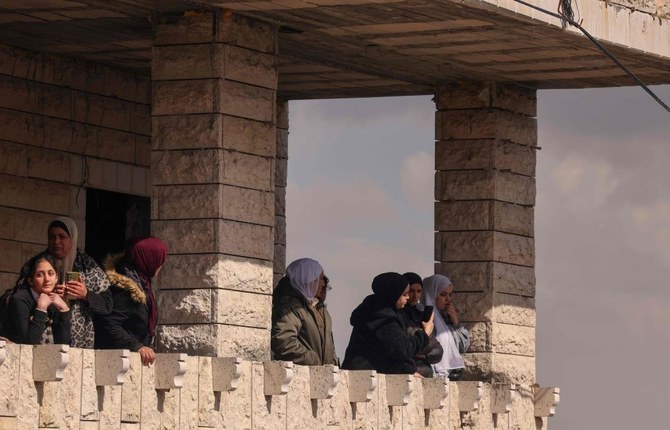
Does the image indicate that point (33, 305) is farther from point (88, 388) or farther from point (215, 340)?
point (215, 340)

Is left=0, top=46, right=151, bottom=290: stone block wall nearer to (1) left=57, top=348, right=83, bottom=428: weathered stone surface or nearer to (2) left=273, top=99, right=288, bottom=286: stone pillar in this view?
(2) left=273, top=99, right=288, bottom=286: stone pillar

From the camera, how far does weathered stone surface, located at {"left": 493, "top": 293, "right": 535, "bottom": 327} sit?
1831 centimetres

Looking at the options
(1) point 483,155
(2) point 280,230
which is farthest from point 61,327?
(2) point 280,230

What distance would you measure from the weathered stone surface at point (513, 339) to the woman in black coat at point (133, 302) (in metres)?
5.88

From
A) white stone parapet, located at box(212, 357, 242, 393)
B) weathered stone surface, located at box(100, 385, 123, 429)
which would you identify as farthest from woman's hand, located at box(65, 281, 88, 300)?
white stone parapet, located at box(212, 357, 242, 393)

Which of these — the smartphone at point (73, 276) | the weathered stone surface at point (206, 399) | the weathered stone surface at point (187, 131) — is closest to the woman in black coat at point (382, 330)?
the weathered stone surface at point (187, 131)

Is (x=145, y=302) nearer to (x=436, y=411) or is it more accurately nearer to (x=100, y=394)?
(x=100, y=394)

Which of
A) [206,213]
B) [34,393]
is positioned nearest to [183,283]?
[206,213]

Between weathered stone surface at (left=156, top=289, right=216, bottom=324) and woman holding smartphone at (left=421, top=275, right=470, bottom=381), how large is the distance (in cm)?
283

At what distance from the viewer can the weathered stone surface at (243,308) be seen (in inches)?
575

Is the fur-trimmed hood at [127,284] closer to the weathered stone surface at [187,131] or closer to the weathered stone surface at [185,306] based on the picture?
the weathered stone surface at [185,306]

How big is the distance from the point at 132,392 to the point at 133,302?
0.66 metres

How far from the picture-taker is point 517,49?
16.8 m

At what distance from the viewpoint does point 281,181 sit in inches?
A: 794
